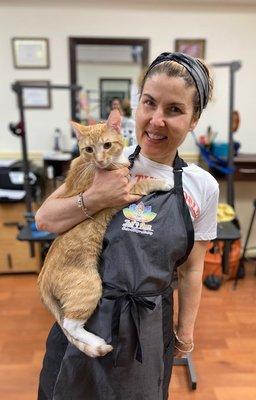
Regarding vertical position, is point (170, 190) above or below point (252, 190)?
above

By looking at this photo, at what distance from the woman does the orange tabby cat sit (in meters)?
0.03

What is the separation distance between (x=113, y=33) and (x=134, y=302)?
2.56 meters

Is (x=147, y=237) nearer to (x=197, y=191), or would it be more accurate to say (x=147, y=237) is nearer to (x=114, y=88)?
(x=197, y=191)

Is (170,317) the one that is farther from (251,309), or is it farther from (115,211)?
(251,309)

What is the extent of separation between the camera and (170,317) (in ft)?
3.14

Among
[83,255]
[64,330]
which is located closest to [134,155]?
[83,255]

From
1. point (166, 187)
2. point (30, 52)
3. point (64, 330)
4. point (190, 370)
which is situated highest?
point (30, 52)

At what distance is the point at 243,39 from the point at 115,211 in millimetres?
2596

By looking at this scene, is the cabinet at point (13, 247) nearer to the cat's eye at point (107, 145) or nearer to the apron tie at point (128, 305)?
the cat's eye at point (107, 145)

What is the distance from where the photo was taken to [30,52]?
2750 millimetres

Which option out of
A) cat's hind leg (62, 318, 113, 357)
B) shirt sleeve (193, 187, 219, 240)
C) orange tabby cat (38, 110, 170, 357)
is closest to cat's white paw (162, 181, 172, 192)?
orange tabby cat (38, 110, 170, 357)

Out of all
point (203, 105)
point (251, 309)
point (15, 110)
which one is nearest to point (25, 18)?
point (15, 110)

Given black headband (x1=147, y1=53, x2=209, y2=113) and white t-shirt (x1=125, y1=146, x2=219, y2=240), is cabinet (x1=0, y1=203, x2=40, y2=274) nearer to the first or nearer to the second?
white t-shirt (x1=125, y1=146, x2=219, y2=240)

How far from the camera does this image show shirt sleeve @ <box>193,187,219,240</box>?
93cm
